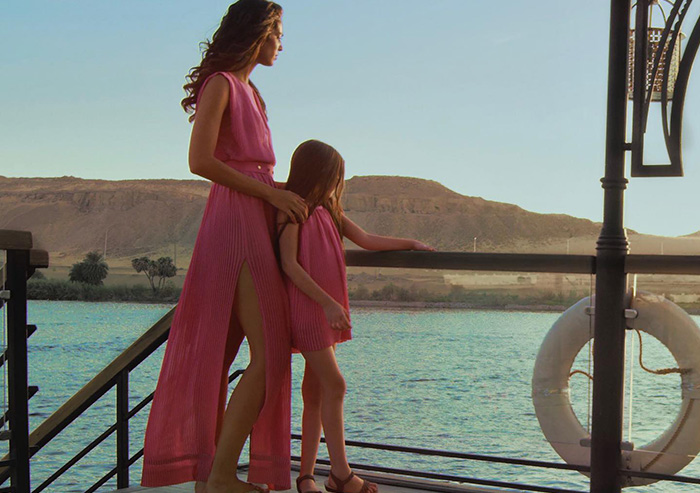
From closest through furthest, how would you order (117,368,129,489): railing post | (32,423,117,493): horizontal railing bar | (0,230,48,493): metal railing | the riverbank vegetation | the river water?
1. (0,230,48,493): metal railing
2. (32,423,117,493): horizontal railing bar
3. (117,368,129,489): railing post
4. the river water
5. the riverbank vegetation

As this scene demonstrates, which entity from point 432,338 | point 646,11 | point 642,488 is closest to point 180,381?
point 642,488

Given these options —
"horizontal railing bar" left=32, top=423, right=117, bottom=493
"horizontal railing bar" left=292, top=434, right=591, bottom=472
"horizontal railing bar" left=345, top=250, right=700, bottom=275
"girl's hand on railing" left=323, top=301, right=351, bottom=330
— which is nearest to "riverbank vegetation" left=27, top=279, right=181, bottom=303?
"horizontal railing bar" left=32, top=423, right=117, bottom=493

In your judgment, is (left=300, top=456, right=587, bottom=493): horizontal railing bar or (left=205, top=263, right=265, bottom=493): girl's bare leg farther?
(left=300, top=456, right=587, bottom=493): horizontal railing bar

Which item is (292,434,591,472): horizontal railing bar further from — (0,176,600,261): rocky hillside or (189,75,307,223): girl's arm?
(0,176,600,261): rocky hillside

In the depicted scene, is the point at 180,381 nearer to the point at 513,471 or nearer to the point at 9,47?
the point at 513,471

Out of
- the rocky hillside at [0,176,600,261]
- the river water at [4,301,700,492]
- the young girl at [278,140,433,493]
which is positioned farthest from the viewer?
the rocky hillside at [0,176,600,261]

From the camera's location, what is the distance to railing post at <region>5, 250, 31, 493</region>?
1798mm

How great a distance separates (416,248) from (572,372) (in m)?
0.52

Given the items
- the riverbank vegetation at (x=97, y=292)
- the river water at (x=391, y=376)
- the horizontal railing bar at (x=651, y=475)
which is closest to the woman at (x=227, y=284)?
the horizontal railing bar at (x=651, y=475)

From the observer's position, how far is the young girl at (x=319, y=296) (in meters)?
1.90

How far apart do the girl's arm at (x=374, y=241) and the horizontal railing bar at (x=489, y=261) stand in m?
0.02

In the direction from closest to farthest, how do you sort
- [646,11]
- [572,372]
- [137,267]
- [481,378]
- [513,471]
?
[646,11] → [572,372] → [513,471] → [137,267] → [481,378]

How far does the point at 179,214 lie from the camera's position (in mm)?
46750

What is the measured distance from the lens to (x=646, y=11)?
6.78ft
